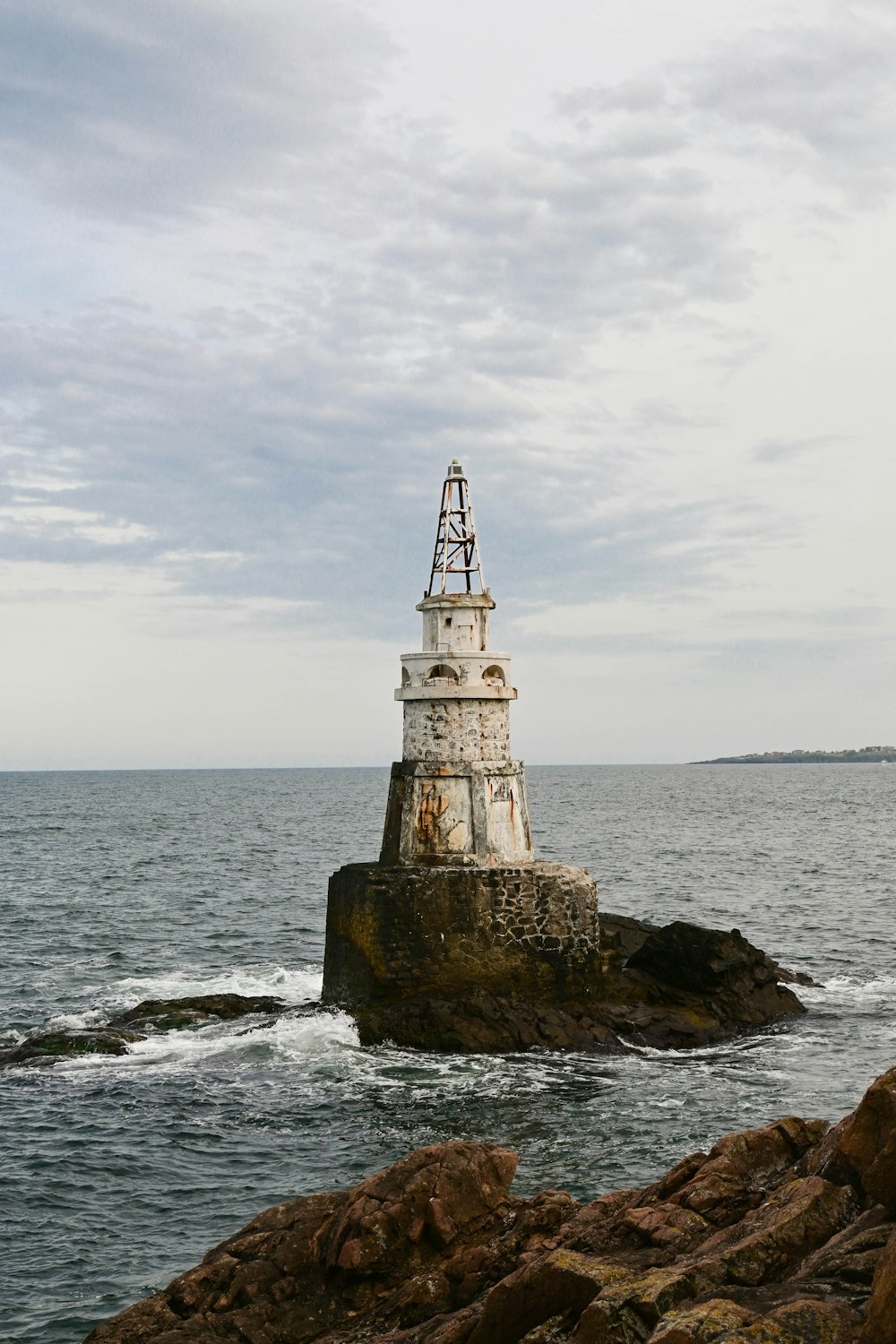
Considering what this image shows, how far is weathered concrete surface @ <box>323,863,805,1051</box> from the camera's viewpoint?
2638 cm

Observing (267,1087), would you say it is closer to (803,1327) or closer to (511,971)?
(511,971)

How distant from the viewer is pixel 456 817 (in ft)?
96.1

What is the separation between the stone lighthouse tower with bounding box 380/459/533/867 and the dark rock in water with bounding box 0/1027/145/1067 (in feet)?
24.0

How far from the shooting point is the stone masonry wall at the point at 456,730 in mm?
29547

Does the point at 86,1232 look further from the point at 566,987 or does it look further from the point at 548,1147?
the point at 566,987

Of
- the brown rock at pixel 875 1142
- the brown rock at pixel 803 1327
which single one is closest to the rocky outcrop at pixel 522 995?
the brown rock at pixel 875 1142

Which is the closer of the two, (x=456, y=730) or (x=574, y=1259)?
(x=574, y=1259)

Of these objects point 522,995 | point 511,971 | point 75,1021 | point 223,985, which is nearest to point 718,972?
point 522,995

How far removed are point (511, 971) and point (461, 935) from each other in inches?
53.1

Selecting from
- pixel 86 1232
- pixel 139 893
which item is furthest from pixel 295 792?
pixel 86 1232

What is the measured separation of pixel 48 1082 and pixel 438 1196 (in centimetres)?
1298

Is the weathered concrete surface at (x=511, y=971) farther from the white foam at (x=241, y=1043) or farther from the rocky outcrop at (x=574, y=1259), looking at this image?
the rocky outcrop at (x=574, y=1259)

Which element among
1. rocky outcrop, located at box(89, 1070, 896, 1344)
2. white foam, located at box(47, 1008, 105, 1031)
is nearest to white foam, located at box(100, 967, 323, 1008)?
white foam, located at box(47, 1008, 105, 1031)

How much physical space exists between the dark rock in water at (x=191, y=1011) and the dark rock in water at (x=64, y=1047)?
4.87 ft
